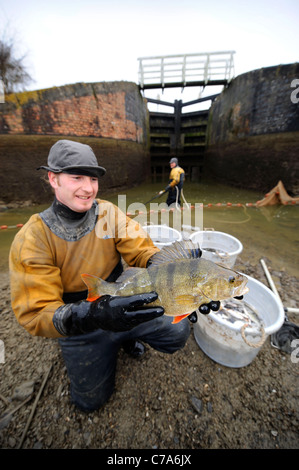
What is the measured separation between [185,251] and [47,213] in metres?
1.36

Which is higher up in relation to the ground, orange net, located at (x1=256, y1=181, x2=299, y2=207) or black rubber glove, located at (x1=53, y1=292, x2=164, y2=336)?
black rubber glove, located at (x1=53, y1=292, x2=164, y2=336)

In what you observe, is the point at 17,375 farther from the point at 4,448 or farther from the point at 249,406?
the point at 249,406

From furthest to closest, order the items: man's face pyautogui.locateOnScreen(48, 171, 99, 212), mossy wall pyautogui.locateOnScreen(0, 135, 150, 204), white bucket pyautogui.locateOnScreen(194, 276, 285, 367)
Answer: mossy wall pyautogui.locateOnScreen(0, 135, 150, 204) < white bucket pyautogui.locateOnScreen(194, 276, 285, 367) < man's face pyautogui.locateOnScreen(48, 171, 99, 212)

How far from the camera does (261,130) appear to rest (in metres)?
9.59

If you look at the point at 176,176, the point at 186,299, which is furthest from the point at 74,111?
the point at 186,299

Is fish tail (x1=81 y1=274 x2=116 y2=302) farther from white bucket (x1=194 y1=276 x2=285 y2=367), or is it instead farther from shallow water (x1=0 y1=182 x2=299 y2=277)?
shallow water (x1=0 y1=182 x2=299 y2=277)

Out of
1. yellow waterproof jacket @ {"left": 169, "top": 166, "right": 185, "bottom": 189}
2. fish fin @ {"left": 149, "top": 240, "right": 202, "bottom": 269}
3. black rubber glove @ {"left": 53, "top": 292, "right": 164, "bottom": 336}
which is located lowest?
black rubber glove @ {"left": 53, "top": 292, "right": 164, "bottom": 336}

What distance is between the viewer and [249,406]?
1756mm

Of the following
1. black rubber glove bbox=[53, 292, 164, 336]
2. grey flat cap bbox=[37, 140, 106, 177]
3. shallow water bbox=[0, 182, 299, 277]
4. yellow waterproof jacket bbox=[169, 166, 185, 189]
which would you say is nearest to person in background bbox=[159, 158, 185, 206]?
yellow waterproof jacket bbox=[169, 166, 185, 189]

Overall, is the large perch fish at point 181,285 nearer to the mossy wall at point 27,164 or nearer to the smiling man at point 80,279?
the smiling man at point 80,279

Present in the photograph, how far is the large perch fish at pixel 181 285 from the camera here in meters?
1.39

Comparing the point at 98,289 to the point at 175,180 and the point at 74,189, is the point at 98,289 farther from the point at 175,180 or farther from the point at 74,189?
the point at 175,180

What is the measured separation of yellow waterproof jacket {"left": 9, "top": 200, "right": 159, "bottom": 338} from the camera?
1418 mm

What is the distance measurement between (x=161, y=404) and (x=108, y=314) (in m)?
1.20
